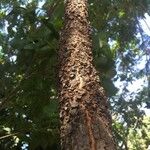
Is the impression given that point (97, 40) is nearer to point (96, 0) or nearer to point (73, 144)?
point (73, 144)

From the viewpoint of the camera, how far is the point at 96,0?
827 centimetres

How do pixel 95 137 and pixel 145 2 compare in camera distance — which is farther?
pixel 145 2

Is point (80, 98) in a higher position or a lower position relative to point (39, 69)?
lower

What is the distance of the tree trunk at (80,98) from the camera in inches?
103

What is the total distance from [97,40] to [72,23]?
0.65 m

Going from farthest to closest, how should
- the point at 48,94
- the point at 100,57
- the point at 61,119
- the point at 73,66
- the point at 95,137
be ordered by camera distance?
the point at 48,94
the point at 100,57
the point at 73,66
the point at 61,119
the point at 95,137

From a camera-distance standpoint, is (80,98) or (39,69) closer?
(80,98)

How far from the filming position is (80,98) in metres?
3.03

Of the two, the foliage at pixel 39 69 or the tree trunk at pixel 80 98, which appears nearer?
the tree trunk at pixel 80 98

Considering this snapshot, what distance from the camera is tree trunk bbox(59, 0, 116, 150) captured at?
261cm

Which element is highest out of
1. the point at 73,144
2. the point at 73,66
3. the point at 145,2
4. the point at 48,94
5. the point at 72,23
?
the point at 145,2

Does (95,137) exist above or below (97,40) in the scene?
below

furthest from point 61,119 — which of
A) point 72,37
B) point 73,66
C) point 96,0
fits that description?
point 96,0

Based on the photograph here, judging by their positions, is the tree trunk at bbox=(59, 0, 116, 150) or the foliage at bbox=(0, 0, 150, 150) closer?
the tree trunk at bbox=(59, 0, 116, 150)
